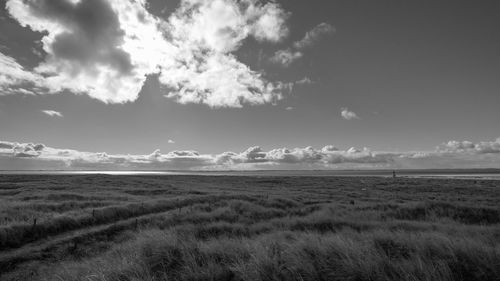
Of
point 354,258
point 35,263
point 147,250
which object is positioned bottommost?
point 35,263

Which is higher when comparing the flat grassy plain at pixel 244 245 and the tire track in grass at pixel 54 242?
the flat grassy plain at pixel 244 245

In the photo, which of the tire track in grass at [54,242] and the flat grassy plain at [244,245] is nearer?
the flat grassy plain at [244,245]

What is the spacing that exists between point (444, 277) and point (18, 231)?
741 inches

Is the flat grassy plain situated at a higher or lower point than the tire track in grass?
higher

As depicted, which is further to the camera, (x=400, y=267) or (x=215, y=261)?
(x=215, y=261)

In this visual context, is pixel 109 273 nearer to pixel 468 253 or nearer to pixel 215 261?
pixel 215 261

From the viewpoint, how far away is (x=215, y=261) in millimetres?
7375

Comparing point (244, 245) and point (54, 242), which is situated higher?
point (244, 245)

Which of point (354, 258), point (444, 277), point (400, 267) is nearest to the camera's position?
point (444, 277)

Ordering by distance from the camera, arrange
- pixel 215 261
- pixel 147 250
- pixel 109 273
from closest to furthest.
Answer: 1. pixel 109 273
2. pixel 215 261
3. pixel 147 250

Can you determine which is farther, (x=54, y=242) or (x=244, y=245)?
(x=54, y=242)

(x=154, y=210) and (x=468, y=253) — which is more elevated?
(x=468, y=253)

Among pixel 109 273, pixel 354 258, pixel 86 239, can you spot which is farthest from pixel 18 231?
pixel 354 258

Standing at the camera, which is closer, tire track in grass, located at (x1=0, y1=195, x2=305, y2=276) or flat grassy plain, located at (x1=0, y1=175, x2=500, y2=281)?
flat grassy plain, located at (x1=0, y1=175, x2=500, y2=281)
